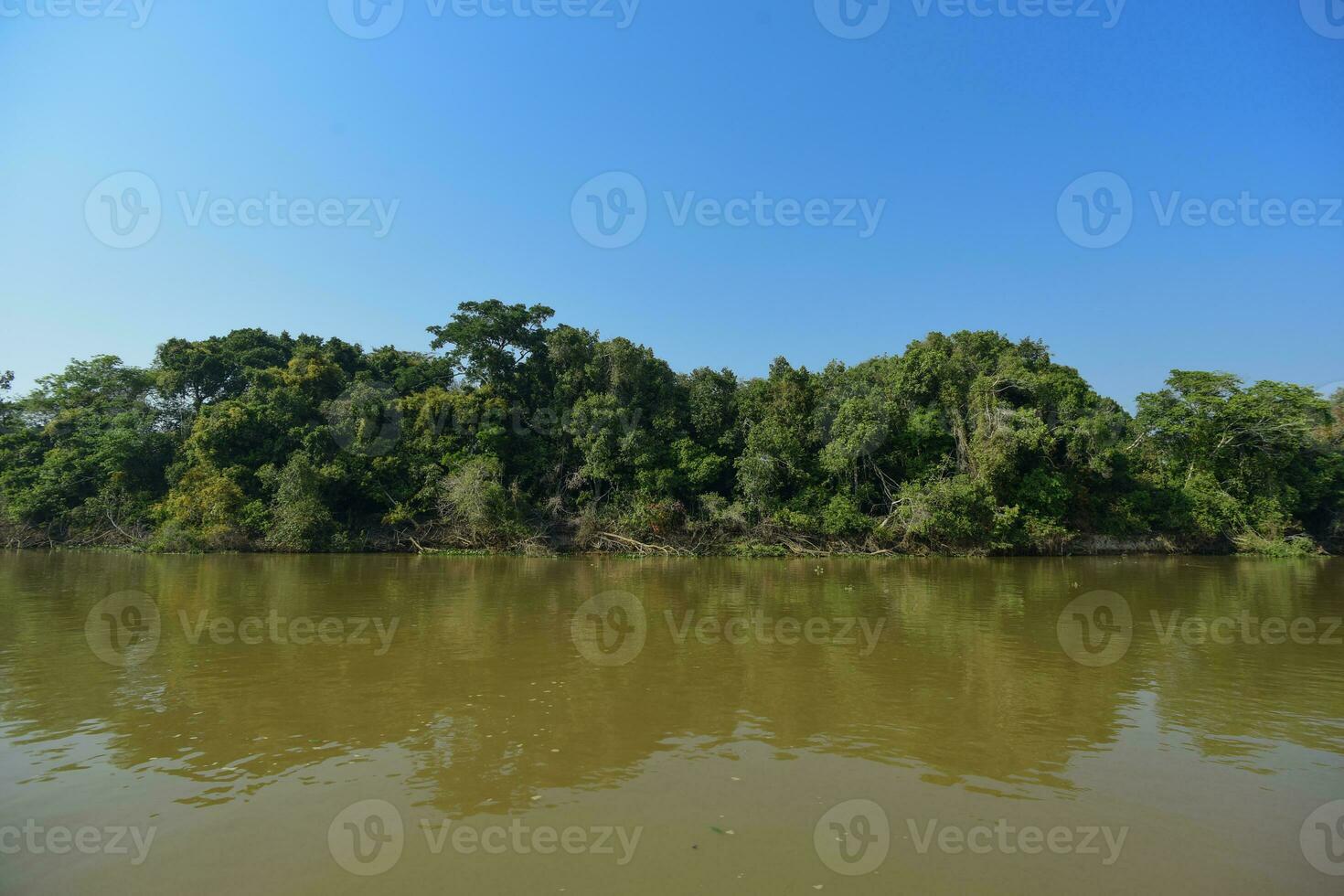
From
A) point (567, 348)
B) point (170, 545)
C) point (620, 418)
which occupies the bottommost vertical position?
point (170, 545)

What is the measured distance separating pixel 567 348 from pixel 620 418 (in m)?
4.69

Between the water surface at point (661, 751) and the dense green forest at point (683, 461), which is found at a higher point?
the dense green forest at point (683, 461)

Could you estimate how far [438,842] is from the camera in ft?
13.3

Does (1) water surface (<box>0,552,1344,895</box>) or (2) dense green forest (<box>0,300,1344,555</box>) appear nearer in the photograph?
(1) water surface (<box>0,552,1344,895</box>)

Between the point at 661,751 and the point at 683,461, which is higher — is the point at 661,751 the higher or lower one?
the lower one

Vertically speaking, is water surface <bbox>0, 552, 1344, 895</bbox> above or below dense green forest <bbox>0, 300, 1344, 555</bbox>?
below

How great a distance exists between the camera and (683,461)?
29.0 metres

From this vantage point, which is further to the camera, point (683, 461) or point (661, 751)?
point (683, 461)

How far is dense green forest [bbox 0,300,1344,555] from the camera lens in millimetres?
26703

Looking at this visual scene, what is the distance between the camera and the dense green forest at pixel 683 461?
87.6 ft

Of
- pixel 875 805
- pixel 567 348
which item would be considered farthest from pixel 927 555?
pixel 875 805

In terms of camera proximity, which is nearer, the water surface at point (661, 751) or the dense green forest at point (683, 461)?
the water surface at point (661, 751)

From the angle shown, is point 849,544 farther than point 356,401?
No

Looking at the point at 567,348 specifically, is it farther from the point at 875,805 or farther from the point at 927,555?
the point at 875,805
